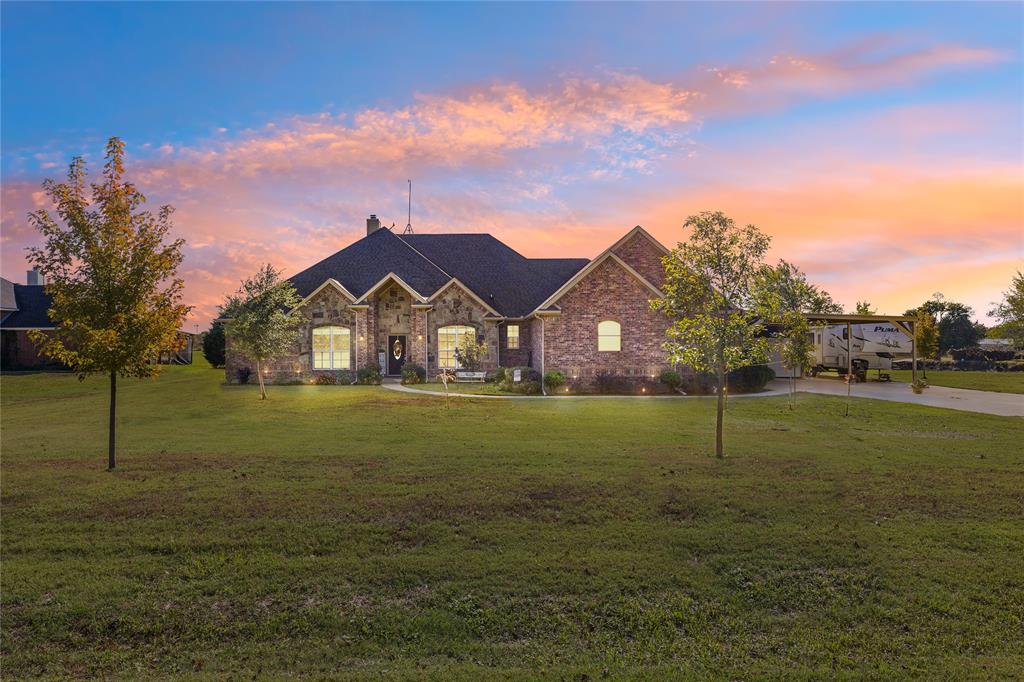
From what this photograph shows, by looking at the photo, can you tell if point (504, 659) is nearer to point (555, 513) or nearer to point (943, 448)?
point (555, 513)

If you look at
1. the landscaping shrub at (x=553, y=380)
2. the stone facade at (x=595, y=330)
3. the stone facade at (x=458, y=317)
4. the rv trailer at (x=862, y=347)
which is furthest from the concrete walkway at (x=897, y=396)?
the rv trailer at (x=862, y=347)

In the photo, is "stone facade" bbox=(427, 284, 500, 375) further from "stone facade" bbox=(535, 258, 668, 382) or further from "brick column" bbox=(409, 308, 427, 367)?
"stone facade" bbox=(535, 258, 668, 382)

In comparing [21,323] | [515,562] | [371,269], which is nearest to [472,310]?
[371,269]

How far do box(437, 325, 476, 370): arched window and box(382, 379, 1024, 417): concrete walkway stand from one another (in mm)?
3378

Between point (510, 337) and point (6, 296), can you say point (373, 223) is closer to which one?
point (510, 337)

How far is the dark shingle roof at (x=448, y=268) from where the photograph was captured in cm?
3673

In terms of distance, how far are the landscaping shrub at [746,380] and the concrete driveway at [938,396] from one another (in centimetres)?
214

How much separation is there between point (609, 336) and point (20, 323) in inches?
1909

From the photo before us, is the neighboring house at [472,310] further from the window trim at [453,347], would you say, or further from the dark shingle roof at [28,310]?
the dark shingle roof at [28,310]

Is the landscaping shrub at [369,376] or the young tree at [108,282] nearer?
the young tree at [108,282]

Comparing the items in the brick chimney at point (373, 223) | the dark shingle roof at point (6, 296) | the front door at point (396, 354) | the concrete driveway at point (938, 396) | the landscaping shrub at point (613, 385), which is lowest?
the concrete driveway at point (938, 396)

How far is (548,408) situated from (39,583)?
55.6 ft

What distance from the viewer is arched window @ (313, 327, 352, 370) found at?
34.6m

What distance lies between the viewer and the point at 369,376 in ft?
107
